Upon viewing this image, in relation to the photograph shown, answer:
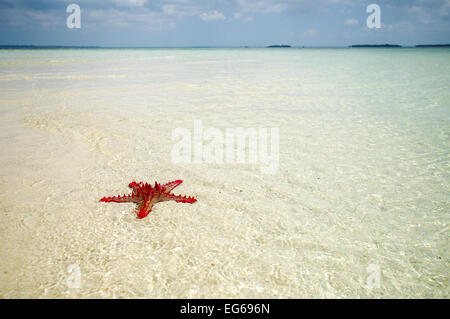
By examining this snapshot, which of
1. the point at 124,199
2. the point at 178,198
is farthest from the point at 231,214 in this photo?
the point at 124,199

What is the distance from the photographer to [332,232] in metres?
2.75

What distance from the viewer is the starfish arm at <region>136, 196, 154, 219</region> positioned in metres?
2.89

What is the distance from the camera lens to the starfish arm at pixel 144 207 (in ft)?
9.48

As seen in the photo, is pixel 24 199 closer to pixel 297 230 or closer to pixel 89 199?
pixel 89 199

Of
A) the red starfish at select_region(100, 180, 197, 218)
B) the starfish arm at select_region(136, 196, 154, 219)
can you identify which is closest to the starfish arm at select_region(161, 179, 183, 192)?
the red starfish at select_region(100, 180, 197, 218)

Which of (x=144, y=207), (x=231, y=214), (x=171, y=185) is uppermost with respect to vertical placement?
(x=171, y=185)

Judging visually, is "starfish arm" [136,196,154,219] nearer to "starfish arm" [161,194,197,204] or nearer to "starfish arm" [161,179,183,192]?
"starfish arm" [161,194,197,204]

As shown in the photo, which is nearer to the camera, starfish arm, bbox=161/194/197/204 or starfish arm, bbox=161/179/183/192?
starfish arm, bbox=161/194/197/204

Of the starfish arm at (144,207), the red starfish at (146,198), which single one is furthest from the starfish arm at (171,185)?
the starfish arm at (144,207)

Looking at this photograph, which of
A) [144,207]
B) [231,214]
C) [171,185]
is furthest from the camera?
[171,185]

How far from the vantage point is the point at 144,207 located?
2957 millimetres

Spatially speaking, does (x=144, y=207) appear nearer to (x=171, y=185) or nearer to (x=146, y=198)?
A: (x=146, y=198)

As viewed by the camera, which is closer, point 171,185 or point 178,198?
point 178,198
